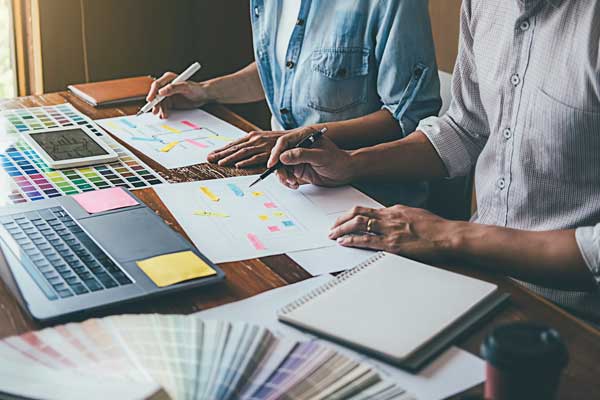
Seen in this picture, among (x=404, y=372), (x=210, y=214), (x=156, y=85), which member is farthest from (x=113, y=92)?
(x=404, y=372)

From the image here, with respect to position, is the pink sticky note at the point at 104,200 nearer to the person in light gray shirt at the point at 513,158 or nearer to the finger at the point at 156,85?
the person in light gray shirt at the point at 513,158

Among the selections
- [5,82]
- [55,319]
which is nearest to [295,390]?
[55,319]

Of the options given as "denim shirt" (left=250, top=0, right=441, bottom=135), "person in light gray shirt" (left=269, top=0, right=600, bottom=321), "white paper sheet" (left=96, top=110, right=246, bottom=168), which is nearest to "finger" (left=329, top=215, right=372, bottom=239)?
"person in light gray shirt" (left=269, top=0, right=600, bottom=321)

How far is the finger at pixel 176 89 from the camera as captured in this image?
79.1 inches

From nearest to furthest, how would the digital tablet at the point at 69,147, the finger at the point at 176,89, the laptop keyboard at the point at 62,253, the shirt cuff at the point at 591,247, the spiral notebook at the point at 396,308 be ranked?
the spiral notebook at the point at 396,308 < the laptop keyboard at the point at 62,253 < the shirt cuff at the point at 591,247 < the digital tablet at the point at 69,147 < the finger at the point at 176,89

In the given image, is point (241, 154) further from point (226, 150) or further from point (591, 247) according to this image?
point (591, 247)

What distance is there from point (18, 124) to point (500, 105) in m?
1.06

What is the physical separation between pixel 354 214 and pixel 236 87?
962mm

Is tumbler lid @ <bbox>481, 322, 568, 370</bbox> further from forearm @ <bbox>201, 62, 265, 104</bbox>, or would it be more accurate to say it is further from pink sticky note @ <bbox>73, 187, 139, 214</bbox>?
forearm @ <bbox>201, 62, 265, 104</bbox>

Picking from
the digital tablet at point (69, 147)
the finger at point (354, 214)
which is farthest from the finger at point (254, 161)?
the finger at point (354, 214)

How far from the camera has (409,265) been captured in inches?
47.4

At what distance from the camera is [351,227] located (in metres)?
1.33

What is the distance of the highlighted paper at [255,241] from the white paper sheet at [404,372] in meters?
0.16

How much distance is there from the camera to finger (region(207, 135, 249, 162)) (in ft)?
5.60
